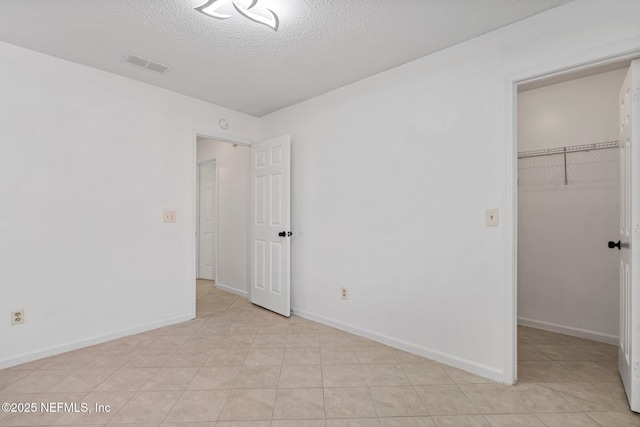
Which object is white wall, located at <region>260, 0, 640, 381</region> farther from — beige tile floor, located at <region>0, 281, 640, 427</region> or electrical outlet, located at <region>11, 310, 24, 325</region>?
electrical outlet, located at <region>11, 310, 24, 325</region>

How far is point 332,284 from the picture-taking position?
9.96 feet

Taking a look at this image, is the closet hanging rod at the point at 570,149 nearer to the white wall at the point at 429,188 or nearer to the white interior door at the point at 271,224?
the white wall at the point at 429,188

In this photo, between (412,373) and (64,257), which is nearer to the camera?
(412,373)

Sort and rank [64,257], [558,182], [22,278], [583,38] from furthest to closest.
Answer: [558,182], [64,257], [22,278], [583,38]

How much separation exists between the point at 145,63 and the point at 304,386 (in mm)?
2810

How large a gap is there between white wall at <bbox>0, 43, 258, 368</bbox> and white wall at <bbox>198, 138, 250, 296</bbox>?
38.9 inches

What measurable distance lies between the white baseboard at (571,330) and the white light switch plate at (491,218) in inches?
63.8

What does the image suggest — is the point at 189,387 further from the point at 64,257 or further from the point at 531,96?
the point at 531,96

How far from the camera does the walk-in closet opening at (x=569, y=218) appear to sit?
259 cm

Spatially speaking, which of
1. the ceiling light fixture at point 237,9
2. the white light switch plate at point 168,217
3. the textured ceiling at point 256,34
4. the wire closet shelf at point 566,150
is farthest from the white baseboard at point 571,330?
the white light switch plate at point 168,217

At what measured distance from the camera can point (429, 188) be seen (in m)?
2.36

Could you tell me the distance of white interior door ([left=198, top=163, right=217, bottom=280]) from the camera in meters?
5.11

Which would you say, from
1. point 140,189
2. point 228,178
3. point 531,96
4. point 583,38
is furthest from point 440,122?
point 228,178

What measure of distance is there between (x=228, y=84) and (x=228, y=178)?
180cm
